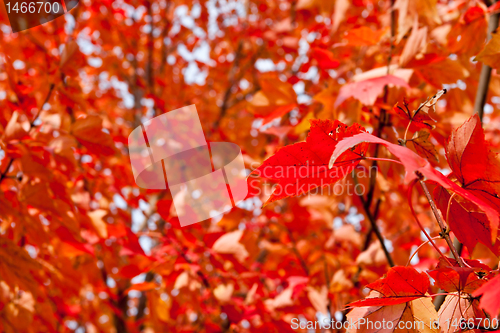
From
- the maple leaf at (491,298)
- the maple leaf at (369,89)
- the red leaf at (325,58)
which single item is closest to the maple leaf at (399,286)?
the maple leaf at (491,298)

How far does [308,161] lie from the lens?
22.3 inches

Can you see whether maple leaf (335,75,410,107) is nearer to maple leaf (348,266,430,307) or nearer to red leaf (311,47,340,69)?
red leaf (311,47,340,69)

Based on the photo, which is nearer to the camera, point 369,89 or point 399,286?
point 399,286

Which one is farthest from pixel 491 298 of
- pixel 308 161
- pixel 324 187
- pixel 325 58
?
pixel 325 58

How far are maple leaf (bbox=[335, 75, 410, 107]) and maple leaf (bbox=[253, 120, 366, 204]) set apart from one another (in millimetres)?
361

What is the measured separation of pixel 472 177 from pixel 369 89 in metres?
0.44

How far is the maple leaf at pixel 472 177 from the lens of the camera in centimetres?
51

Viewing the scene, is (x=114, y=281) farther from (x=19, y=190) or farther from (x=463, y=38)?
(x=463, y=38)

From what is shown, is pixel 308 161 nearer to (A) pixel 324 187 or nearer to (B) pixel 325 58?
(A) pixel 324 187

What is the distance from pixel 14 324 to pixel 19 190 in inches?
17.6

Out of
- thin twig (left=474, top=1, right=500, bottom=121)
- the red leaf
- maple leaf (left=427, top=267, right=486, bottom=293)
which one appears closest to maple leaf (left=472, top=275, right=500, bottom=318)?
maple leaf (left=427, top=267, right=486, bottom=293)

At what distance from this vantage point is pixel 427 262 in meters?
1.14

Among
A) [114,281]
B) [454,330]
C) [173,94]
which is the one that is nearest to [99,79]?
[173,94]

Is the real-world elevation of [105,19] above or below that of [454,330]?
above
